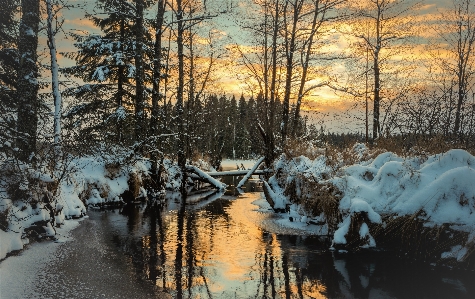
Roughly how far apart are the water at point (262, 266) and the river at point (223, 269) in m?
0.02

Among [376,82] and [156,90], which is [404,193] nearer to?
[156,90]

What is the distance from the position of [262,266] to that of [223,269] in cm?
75

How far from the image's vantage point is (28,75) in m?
11.2

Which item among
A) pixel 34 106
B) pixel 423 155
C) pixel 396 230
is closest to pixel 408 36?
pixel 423 155

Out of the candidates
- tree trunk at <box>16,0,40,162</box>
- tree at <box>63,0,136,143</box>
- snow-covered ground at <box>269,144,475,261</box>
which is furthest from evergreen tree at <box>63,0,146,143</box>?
snow-covered ground at <box>269,144,475,261</box>

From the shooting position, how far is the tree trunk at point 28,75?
10.7m

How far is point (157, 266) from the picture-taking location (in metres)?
6.75

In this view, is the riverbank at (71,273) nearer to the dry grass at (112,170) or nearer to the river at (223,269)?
the river at (223,269)

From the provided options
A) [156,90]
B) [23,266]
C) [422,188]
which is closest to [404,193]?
[422,188]

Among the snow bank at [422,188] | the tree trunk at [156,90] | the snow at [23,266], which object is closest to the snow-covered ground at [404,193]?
the snow bank at [422,188]

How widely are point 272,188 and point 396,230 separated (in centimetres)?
691

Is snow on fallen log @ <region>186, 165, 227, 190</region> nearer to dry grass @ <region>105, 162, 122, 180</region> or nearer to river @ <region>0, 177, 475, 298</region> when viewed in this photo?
dry grass @ <region>105, 162, 122, 180</region>

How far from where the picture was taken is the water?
18.9 feet

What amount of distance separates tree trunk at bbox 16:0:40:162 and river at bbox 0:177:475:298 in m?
3.38
